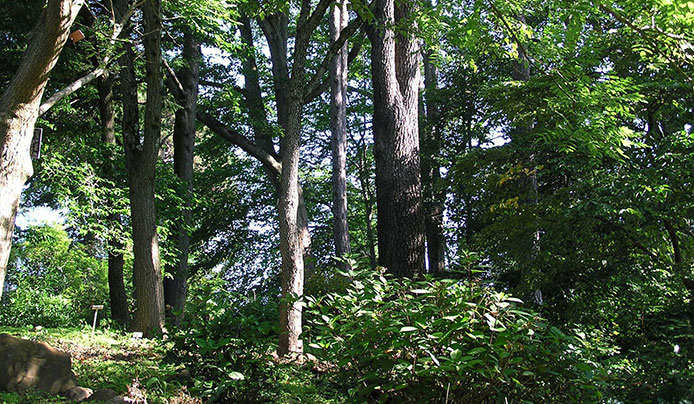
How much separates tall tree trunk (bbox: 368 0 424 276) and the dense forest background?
0.09 ft

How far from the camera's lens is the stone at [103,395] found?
4128mm

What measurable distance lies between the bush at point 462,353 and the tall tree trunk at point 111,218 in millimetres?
8668

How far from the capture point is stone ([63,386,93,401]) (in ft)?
13.9

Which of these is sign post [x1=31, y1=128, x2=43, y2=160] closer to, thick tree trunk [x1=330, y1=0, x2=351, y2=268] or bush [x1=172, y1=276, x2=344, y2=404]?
bush [x1=172, y1=276, x2=344, y2=404]

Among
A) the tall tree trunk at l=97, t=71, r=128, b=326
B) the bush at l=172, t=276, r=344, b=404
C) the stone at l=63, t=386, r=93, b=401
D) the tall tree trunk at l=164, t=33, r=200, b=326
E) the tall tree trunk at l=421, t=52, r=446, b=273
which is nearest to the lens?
the bush at l=172, t=276, r=344, b=404

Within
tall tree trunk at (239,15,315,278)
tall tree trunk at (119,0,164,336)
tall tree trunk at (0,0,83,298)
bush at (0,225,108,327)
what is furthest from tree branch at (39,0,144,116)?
bush at (0,225,108,327)

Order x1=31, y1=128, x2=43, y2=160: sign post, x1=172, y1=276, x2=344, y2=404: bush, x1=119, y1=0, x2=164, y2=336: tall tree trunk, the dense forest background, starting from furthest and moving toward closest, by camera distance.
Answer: x1=119, y1=0, x2=164, y2=336: tall tree trunk < x1=31, y1=128, x2=43, y2=160: sign post < x1=172, y1=276, x2=344, y2=404: bush < the dense forest background

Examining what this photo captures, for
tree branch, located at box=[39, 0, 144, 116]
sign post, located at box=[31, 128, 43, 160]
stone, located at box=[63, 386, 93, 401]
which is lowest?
stone, located at box=[63, 386, 93, 401]

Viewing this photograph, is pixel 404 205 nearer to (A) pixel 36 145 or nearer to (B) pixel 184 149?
(A) pixel 36 145

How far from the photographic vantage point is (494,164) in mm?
7934

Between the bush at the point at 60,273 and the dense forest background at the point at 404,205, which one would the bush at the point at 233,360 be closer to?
the dense forest background at the point at 404,205

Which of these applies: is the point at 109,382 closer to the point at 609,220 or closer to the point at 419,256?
the point at 419,256

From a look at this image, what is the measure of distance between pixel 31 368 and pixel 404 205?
4696mm

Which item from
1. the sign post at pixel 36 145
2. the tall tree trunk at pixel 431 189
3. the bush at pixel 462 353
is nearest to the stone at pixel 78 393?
the bush at pixel 462 353
